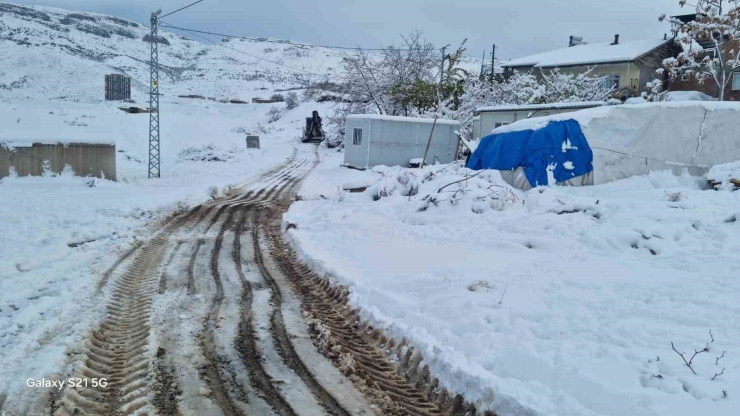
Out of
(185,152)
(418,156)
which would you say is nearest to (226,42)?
(185,152)

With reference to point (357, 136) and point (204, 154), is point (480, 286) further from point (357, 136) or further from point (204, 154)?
point (204, 154)

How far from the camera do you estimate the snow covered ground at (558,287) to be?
140 inches

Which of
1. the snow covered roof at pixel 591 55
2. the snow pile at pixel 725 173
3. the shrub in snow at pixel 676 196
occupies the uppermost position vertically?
the snow covered roof at pixel 591 55

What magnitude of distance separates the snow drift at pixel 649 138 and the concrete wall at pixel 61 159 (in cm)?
1336

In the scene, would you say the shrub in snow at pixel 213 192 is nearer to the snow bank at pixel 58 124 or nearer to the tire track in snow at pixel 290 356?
the snow bank at pixel 58 124

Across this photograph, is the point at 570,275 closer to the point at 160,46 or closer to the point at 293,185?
the point at 293,185

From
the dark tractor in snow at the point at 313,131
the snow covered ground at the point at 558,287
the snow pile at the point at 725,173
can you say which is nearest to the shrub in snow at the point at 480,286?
the snow covered ground at the point at 558,287

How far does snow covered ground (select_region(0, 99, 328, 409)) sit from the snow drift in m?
9.41

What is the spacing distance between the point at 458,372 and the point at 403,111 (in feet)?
90.5

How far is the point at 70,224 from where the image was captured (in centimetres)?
923

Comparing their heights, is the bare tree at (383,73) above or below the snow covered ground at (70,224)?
above

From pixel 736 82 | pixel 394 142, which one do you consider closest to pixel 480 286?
pixel 394 142

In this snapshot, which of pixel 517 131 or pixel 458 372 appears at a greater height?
pixel 517 131

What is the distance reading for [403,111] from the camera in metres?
30.3
